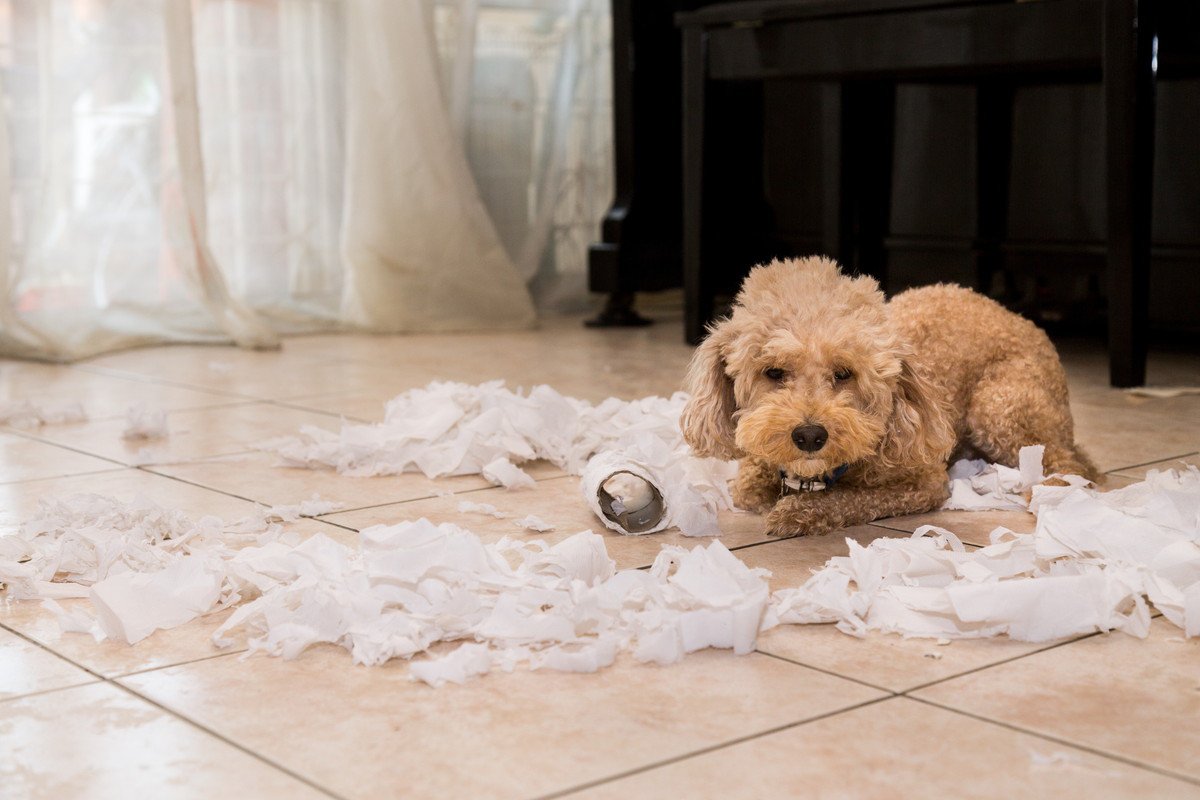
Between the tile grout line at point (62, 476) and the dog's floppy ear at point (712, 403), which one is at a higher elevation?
the dog's floppy ear at point (712, 403)

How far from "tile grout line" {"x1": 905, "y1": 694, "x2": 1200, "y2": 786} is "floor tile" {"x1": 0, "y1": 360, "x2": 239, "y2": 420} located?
1.89m

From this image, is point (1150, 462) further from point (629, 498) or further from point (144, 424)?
point (144, 424)

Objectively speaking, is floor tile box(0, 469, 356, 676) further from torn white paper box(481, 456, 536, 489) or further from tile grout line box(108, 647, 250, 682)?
torn white paper box(481, 456, 536, 489)

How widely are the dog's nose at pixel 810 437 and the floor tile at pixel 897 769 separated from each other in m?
0.54

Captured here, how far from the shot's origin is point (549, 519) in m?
1.81

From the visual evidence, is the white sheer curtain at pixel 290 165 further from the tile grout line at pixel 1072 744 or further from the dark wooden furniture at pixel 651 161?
the tile grout line at pixel 1072 744

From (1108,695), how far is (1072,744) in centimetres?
12

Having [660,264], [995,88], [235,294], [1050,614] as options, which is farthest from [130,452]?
[995,88]

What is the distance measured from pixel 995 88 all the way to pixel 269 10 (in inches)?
77.6

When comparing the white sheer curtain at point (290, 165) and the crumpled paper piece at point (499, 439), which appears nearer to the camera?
the crumpled paper piece at point (499, 439)

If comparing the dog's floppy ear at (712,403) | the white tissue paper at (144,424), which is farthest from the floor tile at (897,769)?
the white tissue paper at (144,424)

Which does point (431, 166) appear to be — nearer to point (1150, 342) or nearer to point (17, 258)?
point (17, 258)

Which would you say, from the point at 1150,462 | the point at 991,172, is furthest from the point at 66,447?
the point at 991,172

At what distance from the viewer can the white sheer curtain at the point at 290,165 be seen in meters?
3.55
